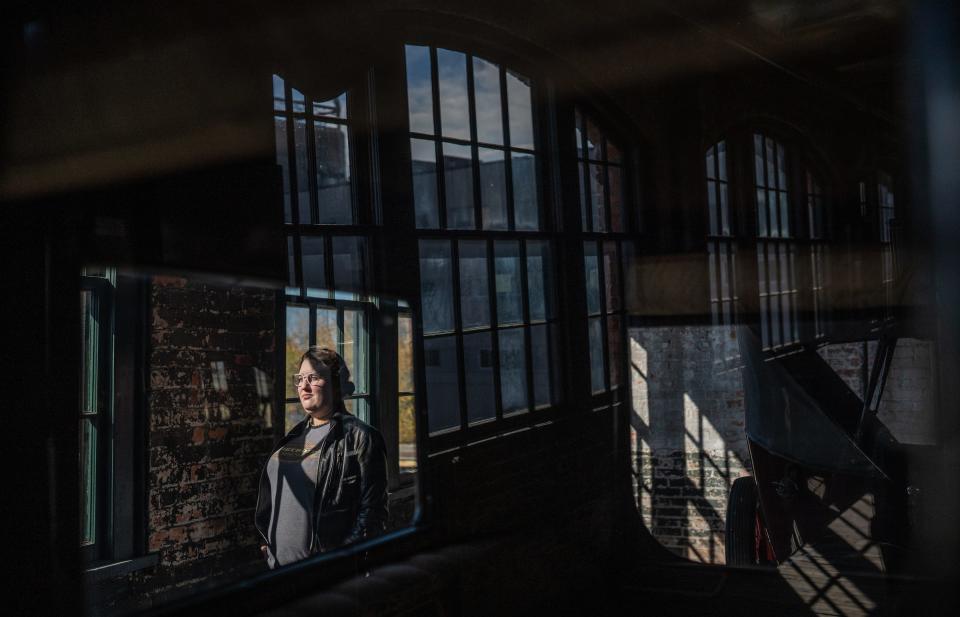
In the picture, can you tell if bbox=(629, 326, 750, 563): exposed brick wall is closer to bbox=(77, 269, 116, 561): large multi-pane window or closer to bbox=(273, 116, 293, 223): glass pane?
bbox=(273, 116, 293, 223): glass pane

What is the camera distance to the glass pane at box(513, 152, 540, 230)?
2605 mm

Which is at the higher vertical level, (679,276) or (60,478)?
(679,276)

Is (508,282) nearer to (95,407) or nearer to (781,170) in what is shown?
(781,170)

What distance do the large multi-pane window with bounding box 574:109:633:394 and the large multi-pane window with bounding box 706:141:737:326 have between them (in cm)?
30

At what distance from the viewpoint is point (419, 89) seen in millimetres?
2373

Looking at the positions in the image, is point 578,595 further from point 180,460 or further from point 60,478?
point 60,478

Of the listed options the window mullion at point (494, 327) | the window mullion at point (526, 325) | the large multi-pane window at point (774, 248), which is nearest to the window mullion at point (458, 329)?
the window mullion at point (494, 327)

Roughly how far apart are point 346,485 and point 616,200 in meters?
1.38

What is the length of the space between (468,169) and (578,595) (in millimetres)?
1512

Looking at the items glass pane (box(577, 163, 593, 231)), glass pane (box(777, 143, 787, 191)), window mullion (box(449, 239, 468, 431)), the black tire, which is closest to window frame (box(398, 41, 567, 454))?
window mullion (box(449, 239, 468, 431))

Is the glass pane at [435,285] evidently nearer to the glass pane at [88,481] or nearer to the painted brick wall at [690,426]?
the painted brick wall at [690,426]

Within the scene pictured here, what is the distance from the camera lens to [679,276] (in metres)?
2.72

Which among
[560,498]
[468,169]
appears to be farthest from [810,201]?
[560,498]

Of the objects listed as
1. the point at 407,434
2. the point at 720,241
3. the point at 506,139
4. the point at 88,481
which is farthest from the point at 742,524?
the point at 88,481
